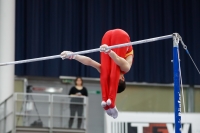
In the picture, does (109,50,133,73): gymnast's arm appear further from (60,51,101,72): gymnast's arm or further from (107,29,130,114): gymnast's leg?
(60,51,101,72): gymnast's arm

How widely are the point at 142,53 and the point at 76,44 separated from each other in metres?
1.74

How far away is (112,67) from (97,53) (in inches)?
260

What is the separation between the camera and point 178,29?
13.4m

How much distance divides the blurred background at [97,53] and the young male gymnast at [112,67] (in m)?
4.72

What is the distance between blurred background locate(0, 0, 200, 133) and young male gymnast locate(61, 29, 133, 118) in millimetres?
4723

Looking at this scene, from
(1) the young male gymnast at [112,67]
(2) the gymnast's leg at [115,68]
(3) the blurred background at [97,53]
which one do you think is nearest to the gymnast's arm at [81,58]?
(1) the young male gymnast at [112,67]

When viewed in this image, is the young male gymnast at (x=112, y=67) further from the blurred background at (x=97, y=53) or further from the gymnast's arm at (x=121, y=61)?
the blurred background at (x=97, y=53)

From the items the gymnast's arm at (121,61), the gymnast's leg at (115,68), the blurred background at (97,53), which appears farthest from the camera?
the blurred background at (97,53)

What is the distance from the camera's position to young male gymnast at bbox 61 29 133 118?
591 centimetres

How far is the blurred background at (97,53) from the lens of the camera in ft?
37.0

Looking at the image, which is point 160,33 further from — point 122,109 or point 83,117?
point 83,117

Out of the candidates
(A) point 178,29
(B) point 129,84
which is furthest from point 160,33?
(B) point 129,84

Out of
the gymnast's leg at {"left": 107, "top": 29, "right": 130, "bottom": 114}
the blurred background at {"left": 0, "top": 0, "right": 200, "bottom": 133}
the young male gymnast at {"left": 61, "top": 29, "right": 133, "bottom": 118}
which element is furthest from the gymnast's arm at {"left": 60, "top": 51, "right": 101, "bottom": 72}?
the blurred background at {"left": 0, "top": 0, "right": 200, "bottom": 133}

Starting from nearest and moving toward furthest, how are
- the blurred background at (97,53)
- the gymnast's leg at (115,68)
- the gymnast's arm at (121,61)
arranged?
the gymnast's arm at (121,61)
the gymnast's leg at (115,68)
the blurred background at (97,53)
